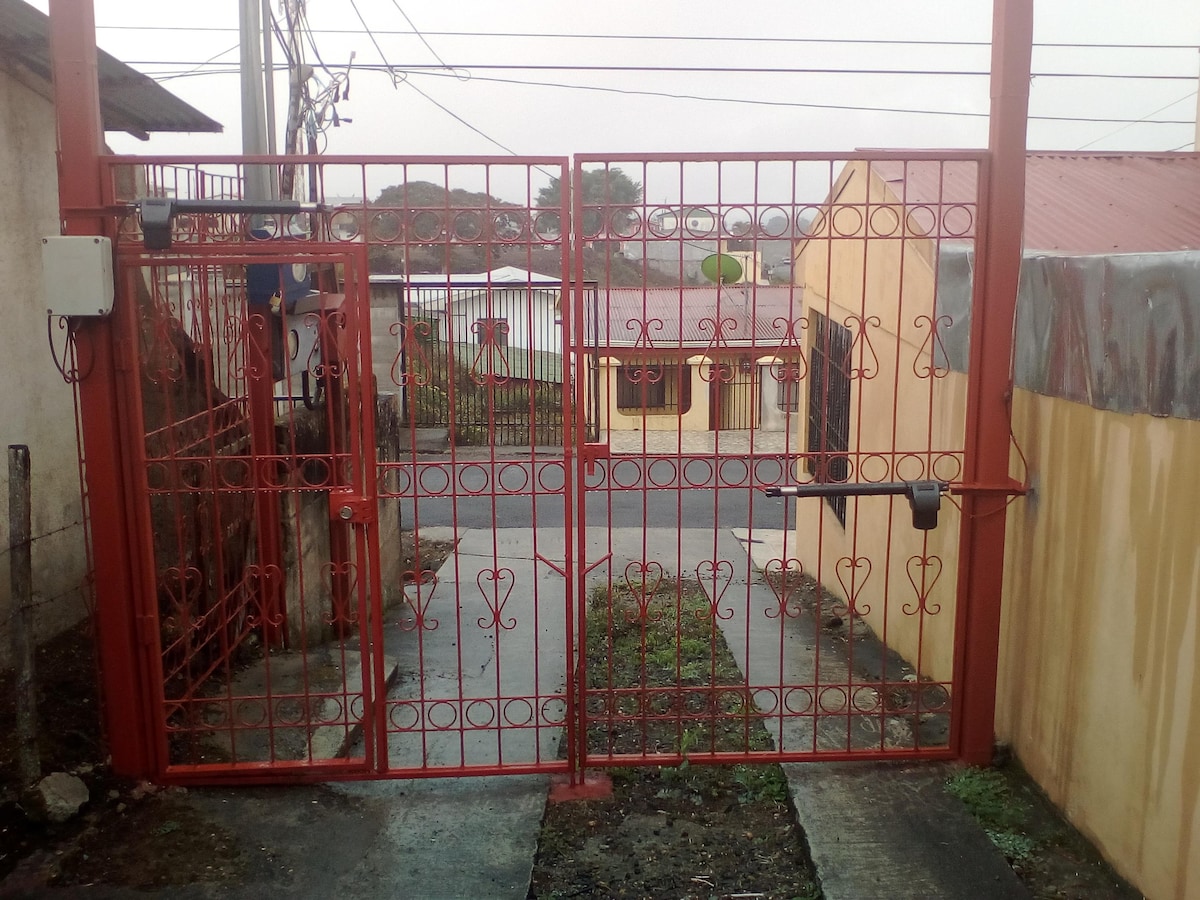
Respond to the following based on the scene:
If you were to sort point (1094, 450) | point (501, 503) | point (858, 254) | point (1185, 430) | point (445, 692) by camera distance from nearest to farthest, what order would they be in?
point (1185, 430) < point (1094, 450) < point (445, 692) < point (858, 254) < point (501, 503)

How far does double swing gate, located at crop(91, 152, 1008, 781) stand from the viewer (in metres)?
3.43

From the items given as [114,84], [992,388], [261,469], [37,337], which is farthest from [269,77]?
[992,388]

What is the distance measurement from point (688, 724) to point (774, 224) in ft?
7.39

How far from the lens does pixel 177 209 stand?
3270 millimetres

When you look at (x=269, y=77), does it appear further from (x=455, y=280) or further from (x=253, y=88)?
(x=455, y=280)

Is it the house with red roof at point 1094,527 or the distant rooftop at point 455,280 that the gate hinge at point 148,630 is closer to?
the distant rooftop at point 455,280

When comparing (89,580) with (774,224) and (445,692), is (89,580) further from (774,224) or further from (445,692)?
(774,224)

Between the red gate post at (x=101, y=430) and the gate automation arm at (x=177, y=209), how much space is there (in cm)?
25

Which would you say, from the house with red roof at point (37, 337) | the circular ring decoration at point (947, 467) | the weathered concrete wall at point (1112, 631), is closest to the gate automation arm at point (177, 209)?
the house with red roof at point (37, 337)

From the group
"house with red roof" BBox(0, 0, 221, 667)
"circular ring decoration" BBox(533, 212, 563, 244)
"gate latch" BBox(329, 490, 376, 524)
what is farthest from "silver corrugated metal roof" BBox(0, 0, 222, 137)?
"gate latch" BBox(329, 490, 376, 524)

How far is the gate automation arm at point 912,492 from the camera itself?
3.49 meters

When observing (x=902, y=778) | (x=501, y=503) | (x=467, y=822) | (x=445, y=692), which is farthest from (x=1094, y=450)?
(x=501, y=503)

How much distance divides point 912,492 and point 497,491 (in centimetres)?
166

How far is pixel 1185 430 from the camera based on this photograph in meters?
2.67
